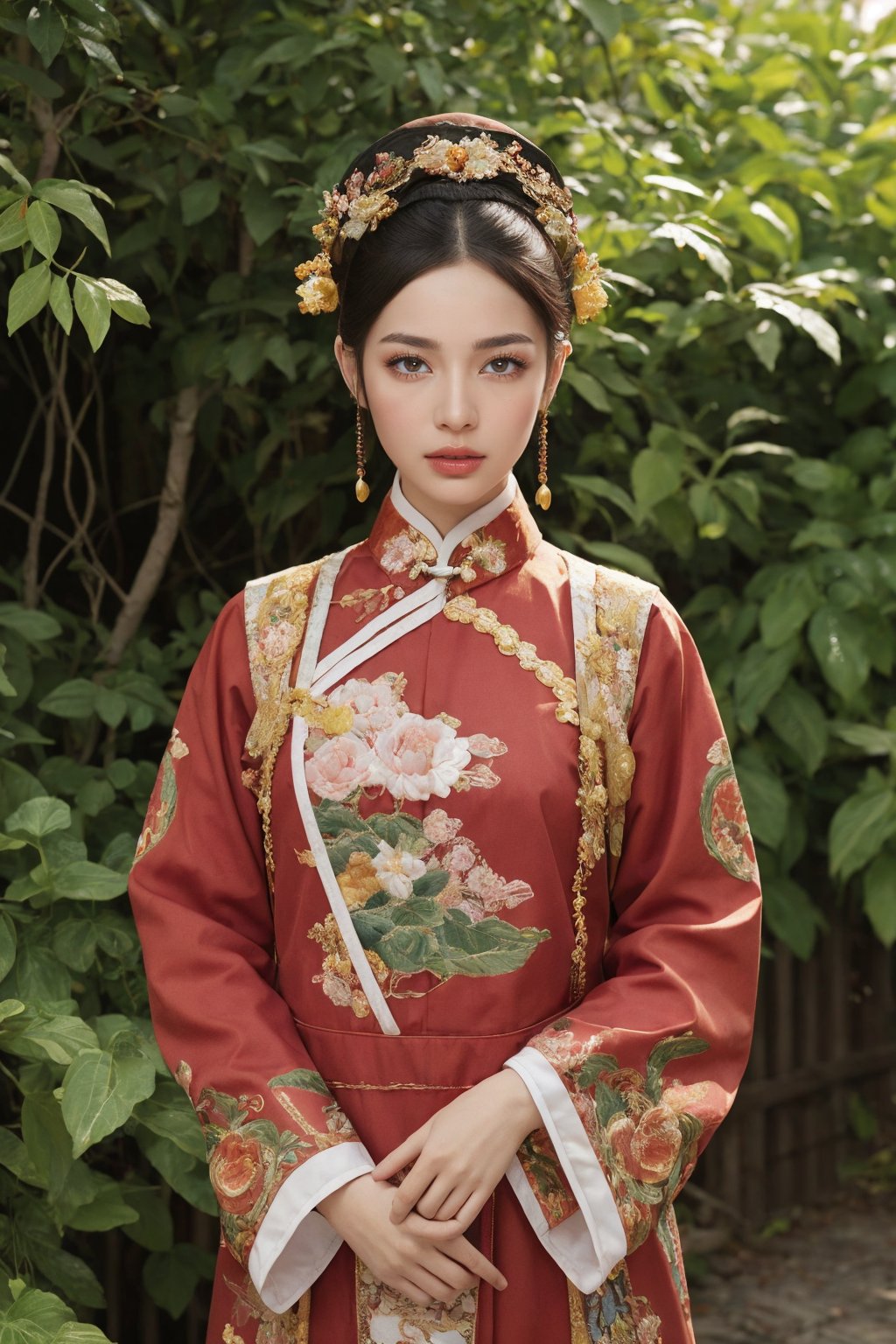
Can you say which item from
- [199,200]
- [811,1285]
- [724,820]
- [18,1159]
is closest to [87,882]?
[18,1159]

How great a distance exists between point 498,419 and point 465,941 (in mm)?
507

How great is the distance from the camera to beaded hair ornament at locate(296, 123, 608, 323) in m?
1.41

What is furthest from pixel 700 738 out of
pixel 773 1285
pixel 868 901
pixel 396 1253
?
pixel 773 1285

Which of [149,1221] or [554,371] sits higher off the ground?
[554,371]

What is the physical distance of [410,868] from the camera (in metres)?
1.39

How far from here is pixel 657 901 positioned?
4.73 ft

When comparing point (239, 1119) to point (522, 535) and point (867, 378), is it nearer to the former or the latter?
point (522, 535)

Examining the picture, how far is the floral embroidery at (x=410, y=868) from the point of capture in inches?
54.3

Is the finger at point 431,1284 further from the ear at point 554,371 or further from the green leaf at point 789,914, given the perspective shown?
the green leaf at point 789,914

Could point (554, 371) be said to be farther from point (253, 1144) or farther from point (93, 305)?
point (253, 1144)

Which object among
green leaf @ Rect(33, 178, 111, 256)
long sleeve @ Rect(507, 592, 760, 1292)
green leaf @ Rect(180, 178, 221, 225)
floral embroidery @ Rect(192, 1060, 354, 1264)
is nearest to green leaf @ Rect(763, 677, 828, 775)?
long sleeve @ Rect(507, 592, 760, 1292)

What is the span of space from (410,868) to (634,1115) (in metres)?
0.31

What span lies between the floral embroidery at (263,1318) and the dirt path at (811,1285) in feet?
5.34

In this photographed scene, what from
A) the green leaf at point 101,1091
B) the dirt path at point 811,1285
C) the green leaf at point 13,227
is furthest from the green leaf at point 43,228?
the dirt path at point 811,1285
